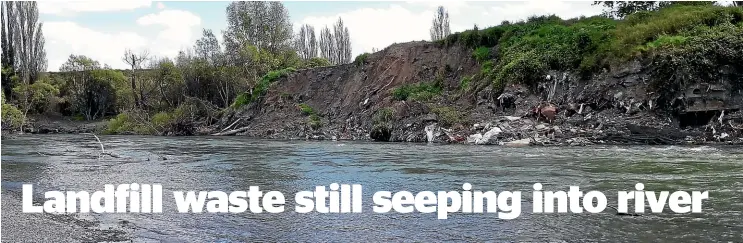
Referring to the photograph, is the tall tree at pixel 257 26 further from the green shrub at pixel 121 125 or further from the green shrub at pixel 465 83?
the green shrub at pixel 465 83

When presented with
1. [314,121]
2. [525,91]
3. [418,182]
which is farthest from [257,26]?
[418,182]

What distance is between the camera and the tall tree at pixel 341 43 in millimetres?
83875

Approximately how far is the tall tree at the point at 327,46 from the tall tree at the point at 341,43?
47cm

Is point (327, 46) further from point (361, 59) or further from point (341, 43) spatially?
point (361, 59)

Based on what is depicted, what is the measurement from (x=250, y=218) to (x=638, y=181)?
760 centimetres

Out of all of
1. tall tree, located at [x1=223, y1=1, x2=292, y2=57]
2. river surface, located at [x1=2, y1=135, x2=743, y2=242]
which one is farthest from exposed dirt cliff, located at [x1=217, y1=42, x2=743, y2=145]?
tall tree, located at [x1=223, y1=1, x2=292, y2=57]

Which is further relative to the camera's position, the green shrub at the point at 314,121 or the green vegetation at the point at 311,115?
the green vegetation at the point at 311,115

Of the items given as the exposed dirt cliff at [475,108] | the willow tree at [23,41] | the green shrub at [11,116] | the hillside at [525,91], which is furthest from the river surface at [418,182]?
the willow tree at [23,41]

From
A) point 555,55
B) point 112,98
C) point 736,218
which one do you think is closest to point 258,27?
point 112,98

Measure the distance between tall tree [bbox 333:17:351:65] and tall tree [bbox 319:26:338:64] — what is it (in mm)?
470

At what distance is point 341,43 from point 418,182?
73.4 meters

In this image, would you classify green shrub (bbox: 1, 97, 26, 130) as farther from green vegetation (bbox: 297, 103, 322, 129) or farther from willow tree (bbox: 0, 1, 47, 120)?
willow tree (bbox: 0, 1, 47, 120)

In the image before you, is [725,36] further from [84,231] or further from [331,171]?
[84,231]

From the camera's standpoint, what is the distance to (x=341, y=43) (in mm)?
84062
